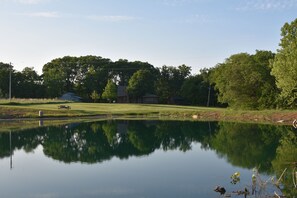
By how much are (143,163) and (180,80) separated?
85.0 m

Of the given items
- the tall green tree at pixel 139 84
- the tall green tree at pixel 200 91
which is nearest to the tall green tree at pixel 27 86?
the tall green tree at pixel 139 84

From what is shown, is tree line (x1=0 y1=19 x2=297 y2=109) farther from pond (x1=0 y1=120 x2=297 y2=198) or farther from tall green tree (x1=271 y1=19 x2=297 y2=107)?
pond (x1=0 y1=120 x2=297 y2=198)

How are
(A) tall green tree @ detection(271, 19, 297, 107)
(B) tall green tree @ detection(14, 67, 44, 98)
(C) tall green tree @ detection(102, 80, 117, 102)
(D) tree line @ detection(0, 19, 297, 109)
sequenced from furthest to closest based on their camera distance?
1. (B) tall green tree @ detection(14, 67, 44, 98)
2. (C) tall green tree @ detection(102, 80, 117, 102)
3. (D) tree line @ detection(0, 19, 297, 109)
4. (A) tall green tree @ detection(271, 19, 297, 107)

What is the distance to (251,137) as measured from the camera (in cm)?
3080

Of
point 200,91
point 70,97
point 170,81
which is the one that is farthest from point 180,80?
point 70,97

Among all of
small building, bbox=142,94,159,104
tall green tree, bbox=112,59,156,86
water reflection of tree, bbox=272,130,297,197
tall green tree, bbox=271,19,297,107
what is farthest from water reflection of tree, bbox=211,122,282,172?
tall green tree, bbox=112,59,156,86

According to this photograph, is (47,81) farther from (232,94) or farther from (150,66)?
(232,94)

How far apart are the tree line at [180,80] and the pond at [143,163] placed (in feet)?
47.7

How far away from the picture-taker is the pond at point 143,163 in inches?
533

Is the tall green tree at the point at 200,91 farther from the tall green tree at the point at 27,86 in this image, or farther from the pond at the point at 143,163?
the pond at the point at 143,163

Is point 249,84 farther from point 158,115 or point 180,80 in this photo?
point 180,80

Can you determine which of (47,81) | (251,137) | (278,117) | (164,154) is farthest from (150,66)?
(164,154)

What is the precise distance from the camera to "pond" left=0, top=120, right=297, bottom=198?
13.5 m

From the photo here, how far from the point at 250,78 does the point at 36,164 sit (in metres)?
43.7
